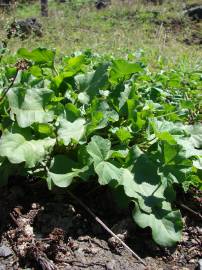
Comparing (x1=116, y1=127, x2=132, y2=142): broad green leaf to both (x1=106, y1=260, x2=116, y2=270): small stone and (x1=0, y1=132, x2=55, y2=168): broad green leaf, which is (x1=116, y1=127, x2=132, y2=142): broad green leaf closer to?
(x1=0, y1=132, x2=55, y2=168): broad green leaf

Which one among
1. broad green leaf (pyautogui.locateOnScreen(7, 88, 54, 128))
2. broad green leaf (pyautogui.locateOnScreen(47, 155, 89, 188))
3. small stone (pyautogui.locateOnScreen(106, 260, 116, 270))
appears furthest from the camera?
broad green leaf (pyautogui.locateOnScreen(7, 88, 54, 128))

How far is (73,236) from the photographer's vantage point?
81.0 inches

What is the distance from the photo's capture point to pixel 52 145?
6.96ft

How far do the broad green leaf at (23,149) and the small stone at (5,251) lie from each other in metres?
0.35

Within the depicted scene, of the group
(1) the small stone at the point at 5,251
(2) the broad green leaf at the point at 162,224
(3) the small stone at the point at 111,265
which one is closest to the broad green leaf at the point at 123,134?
(2) the broad green leaf at the point at 162,224

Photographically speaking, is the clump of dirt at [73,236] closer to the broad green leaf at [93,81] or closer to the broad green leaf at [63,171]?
the broad green leaf at [63,171]

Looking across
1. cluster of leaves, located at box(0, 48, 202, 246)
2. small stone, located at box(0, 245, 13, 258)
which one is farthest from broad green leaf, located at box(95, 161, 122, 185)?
small stone, located at box(0, 245, 13, 258)

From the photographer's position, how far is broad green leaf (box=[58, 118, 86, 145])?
2.11 m

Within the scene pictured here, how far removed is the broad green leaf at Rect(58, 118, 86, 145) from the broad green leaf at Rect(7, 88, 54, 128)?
7 cm

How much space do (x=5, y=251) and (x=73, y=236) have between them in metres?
0.30

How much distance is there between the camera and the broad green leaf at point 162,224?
1991 millimetres

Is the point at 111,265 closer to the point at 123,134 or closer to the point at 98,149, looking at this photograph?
the point at 98,149

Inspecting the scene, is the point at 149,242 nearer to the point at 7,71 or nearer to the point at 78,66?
the point at 78,66

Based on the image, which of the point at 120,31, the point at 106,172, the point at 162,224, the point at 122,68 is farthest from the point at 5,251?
the point at 120,31
